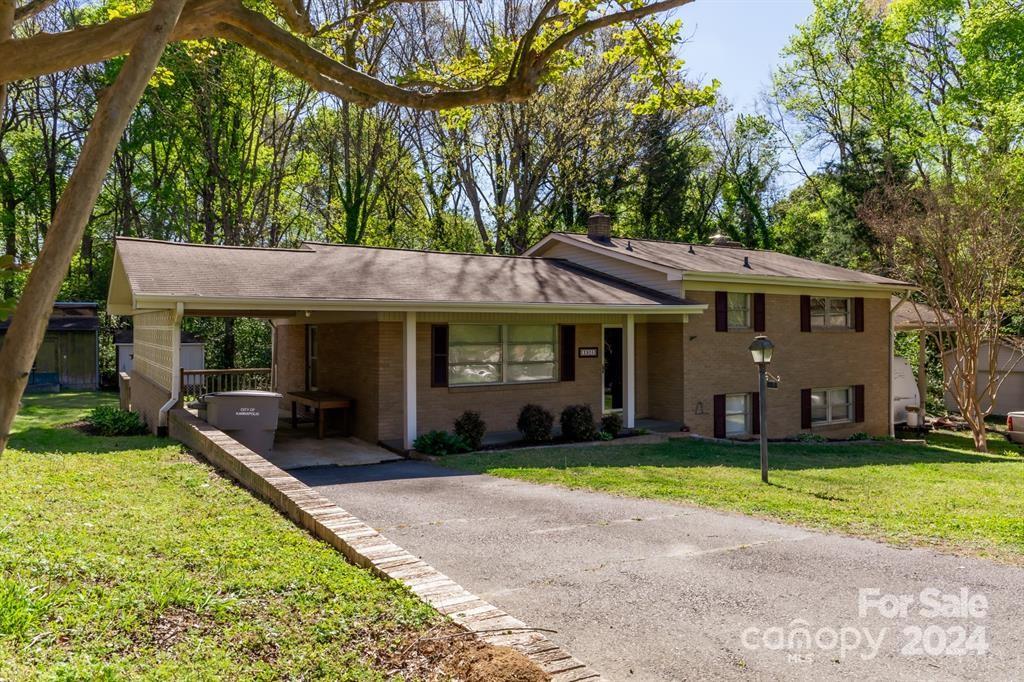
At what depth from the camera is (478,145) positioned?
31.5m

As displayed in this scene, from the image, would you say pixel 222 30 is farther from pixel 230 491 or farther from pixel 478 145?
pixel 478 145

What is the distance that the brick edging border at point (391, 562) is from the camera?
12.6ft

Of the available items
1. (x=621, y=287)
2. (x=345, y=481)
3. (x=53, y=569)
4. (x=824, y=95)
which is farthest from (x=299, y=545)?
(x=824, y=95)

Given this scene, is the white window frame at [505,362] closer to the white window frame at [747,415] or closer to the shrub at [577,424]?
the shrub at [577,424]

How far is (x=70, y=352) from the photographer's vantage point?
27.7 m

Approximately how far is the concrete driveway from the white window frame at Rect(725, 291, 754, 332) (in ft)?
34.1

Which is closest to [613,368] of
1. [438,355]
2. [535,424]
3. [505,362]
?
[505,362]

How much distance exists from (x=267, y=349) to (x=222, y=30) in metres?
23.8

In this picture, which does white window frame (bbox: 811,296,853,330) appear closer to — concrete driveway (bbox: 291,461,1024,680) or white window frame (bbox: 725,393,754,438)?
white window frame (bbox: 725,393,754,438)

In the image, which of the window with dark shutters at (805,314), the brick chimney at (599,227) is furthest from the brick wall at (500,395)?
the window with dark shutters at (805,314)

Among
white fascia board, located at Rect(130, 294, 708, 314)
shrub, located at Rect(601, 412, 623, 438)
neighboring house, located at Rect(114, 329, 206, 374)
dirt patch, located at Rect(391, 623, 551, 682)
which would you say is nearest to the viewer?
dirt patch, located at Rect(391, 623, 551, 682)

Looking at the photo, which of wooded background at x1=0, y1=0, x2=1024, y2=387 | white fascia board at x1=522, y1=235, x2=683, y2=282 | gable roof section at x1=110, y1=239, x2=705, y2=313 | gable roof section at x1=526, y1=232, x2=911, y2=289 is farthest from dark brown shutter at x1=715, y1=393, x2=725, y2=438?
wooded background at x1=0, y1=0, x2=1024, y2=387

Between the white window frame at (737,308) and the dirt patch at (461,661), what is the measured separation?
52.0 ft

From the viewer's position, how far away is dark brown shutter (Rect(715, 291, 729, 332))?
18.4m
